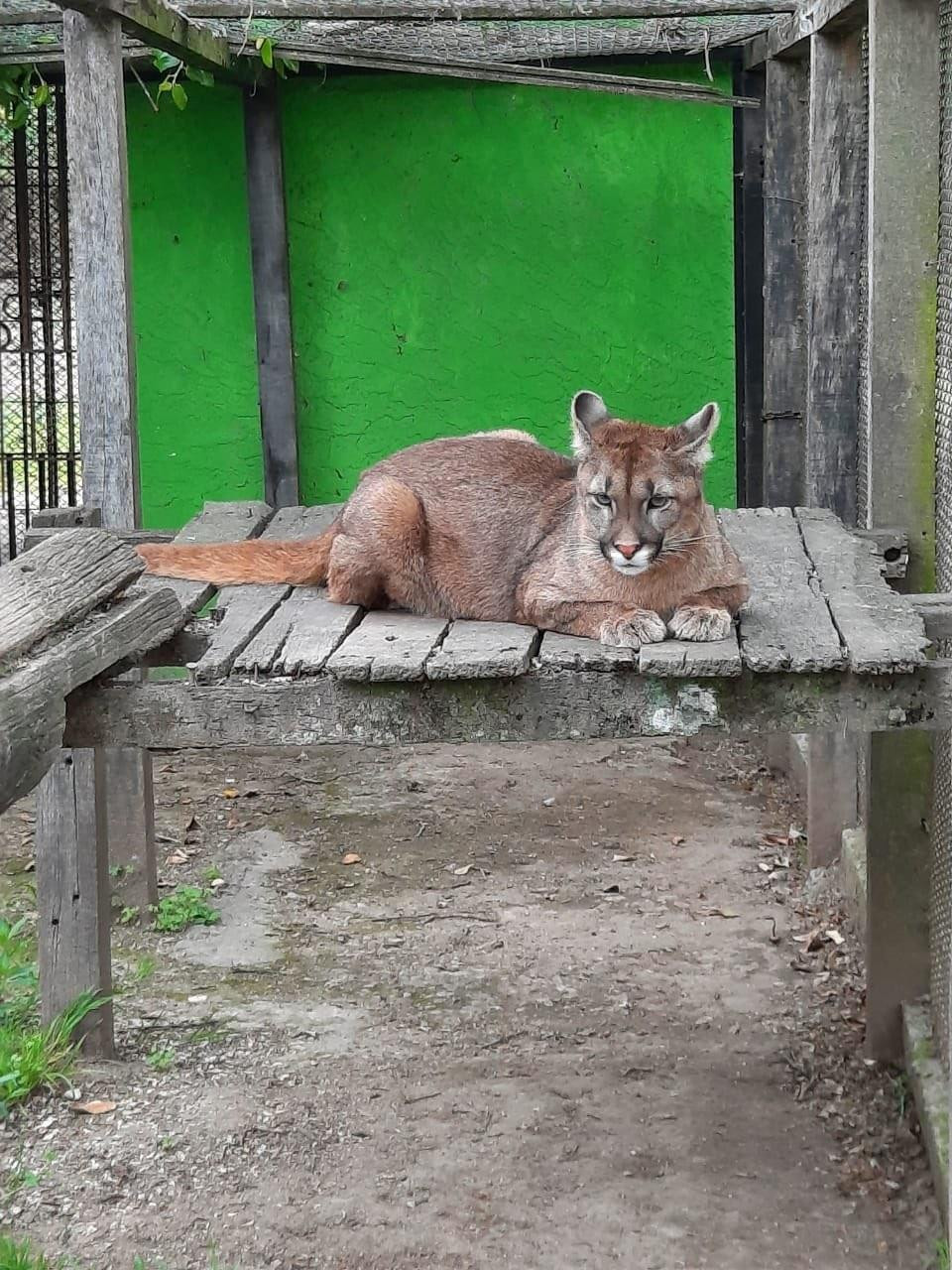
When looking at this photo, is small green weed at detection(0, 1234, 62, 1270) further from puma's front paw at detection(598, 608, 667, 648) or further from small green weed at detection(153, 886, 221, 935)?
small green weed at detection(153, 886, 221, 935)

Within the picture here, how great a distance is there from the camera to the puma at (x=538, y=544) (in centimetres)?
438

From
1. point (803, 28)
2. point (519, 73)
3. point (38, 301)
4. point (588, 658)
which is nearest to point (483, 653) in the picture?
point (588, 658)

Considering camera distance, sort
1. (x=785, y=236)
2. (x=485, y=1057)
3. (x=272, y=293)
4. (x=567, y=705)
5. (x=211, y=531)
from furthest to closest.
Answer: (x=272, y=293), (x=785, y=236), (x=211, y=531), (x=485, y=1057), (x=567, y=705)

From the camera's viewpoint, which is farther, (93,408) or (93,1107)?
(93,408)

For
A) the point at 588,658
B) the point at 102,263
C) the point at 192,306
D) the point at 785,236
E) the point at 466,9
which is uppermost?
the point at 466,9

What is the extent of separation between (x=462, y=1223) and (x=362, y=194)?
5752 millimetres

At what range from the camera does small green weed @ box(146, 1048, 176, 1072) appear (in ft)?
18.3

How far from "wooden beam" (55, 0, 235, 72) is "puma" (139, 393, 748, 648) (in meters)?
1.86

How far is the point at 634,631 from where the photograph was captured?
410 cm

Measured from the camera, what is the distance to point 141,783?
659cm

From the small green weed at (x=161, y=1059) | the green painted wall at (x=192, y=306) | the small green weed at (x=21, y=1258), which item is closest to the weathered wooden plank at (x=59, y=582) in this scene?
the small green weed at (x=21, y=1258)

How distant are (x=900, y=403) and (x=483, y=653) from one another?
191cm

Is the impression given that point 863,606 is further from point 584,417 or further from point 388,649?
point 388,649

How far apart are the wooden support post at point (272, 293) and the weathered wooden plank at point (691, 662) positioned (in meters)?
4.83
